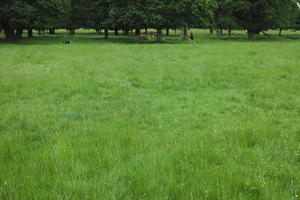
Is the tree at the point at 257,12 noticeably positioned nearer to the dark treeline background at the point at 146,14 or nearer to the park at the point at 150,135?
the dark treeline background at the point at 146,14

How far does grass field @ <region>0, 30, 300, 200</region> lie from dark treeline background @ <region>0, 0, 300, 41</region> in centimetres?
2435

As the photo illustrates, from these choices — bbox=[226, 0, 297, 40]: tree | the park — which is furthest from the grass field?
bbox=[226, 0, 297, 40]: tree

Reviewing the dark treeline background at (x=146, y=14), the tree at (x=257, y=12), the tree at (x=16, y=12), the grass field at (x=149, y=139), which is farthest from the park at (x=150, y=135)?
the tree at (x=257, y=12)

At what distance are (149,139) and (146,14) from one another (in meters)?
30.7

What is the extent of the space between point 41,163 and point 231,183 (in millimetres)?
2868

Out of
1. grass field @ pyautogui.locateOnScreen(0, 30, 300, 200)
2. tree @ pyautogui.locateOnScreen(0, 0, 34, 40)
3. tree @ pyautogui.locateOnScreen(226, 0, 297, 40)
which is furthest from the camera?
tree @ pyautogui.locateOnScreen(226, 0, 297, 40)

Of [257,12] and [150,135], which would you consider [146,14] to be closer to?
[257,12]

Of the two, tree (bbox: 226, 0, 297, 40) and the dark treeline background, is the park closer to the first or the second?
the dark treeline background

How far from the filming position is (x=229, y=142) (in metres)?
4.92

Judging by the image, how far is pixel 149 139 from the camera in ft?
16.6

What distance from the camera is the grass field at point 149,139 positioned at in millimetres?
3357

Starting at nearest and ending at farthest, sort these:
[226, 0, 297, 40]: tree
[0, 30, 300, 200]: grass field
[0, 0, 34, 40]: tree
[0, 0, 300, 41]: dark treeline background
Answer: [0, 30, 300, 200]: grass field
[0, 0, 34, 40]: tree
[0, 0, 300, 41]: dark treeline background
[226, 0, 297, 40]: tree

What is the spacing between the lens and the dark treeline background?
106 feet

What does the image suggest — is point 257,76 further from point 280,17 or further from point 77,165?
point 280,17
